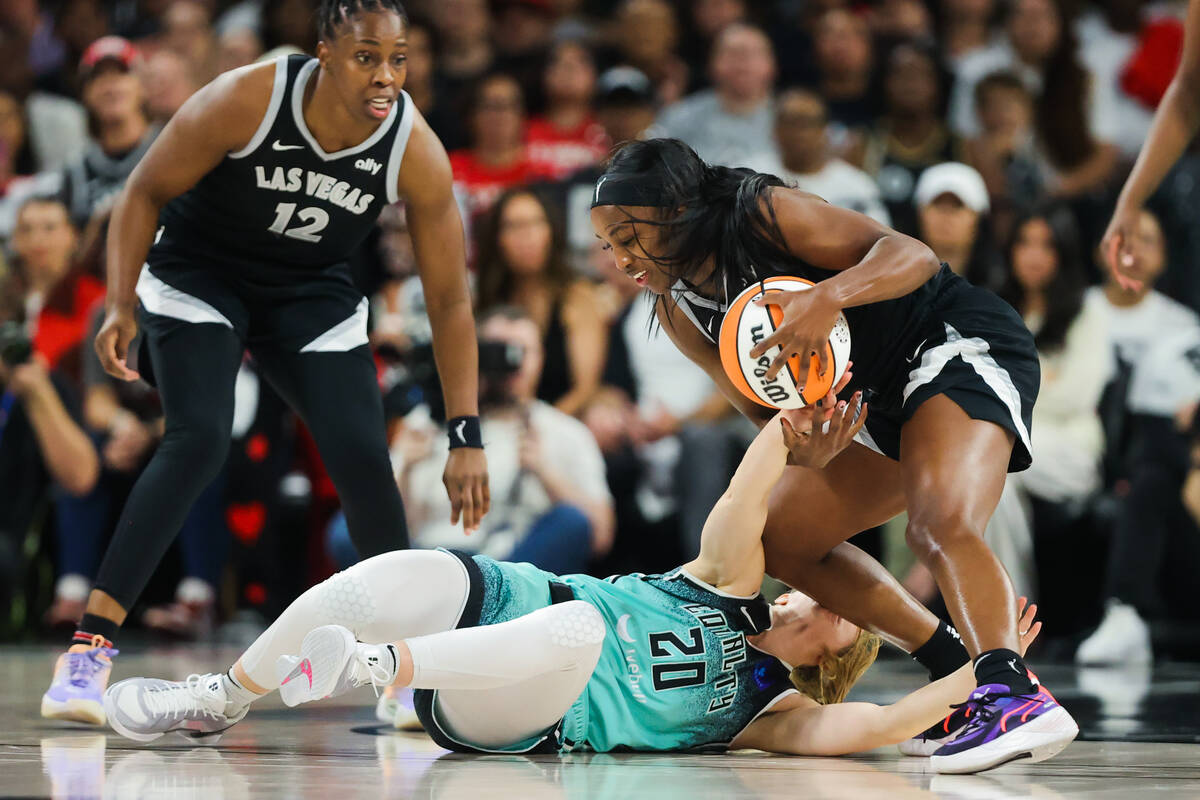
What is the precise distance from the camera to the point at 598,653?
9.12 feet

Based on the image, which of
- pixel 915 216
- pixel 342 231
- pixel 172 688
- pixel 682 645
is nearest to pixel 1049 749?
pixel 682 645

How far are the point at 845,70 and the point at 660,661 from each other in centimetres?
502

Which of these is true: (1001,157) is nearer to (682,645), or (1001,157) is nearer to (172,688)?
(682,645)

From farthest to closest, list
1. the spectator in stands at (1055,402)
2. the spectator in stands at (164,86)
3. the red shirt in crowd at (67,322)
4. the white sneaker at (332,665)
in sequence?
the spectator in stands at (164,86), the red shirt in crowd at (67,322), the spectator in stands at (1055,402), the white sneaker at (332,665)

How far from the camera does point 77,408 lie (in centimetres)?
621

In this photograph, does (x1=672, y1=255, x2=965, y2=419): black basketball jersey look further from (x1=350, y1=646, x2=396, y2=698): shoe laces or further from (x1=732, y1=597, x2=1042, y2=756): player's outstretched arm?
(x1=350, y1=646, x2=396, y2=698): shoe laces

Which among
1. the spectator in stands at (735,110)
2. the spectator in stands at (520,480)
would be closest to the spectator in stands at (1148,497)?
the spectator in stands at (520,480)

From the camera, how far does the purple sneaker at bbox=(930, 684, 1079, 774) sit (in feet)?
8.63

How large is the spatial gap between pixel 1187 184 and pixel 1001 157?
82cm

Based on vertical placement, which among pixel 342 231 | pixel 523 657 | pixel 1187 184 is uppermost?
pixel 1187 184

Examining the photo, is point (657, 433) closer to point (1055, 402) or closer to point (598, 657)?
point (1055, 402)

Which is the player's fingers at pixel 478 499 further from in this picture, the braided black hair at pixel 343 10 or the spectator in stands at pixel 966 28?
the spectator in stands at pixel 966 28

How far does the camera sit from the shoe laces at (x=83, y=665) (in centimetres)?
336

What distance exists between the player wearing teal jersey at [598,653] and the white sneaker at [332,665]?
0.02m
